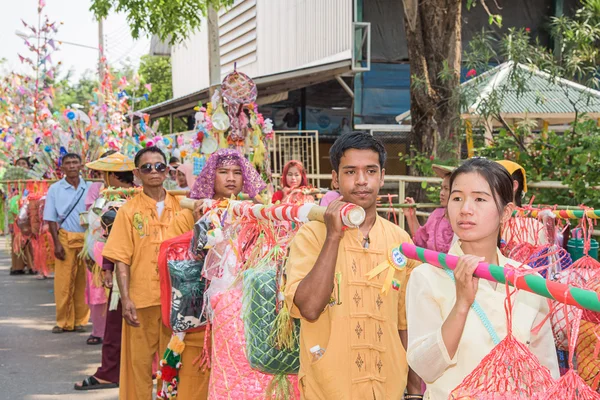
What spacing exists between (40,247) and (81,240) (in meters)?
3.57

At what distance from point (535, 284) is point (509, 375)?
12.0 inches

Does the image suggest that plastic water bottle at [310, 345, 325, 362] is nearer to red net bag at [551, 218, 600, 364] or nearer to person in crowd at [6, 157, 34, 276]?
red net bag at [551, 218, 600, 364]

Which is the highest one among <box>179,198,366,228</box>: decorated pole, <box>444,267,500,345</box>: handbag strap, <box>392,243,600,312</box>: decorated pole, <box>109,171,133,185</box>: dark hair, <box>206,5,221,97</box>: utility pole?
<box>206,5,221,97</box>: utility pole

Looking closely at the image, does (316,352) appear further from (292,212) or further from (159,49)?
(159,49)

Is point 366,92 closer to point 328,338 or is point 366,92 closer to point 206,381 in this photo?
point 206,381

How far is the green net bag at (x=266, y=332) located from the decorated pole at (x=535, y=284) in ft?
3.70

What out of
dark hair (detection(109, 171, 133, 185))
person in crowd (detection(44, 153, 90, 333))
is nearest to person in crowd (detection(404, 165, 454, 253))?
dark hair (detection(109, 171, 133, 185))

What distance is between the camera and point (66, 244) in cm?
902

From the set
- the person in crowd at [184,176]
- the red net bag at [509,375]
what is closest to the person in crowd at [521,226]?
the red net bag at [509,375]

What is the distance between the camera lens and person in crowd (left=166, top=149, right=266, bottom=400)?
15.3 feet

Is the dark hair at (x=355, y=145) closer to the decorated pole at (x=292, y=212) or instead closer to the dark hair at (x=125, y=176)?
the decorated pole at (x=292, y=212)

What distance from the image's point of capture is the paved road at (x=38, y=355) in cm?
648

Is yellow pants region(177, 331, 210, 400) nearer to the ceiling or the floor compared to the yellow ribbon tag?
nearer to the floor

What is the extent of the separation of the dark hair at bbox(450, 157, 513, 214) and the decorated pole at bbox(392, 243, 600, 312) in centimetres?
33
